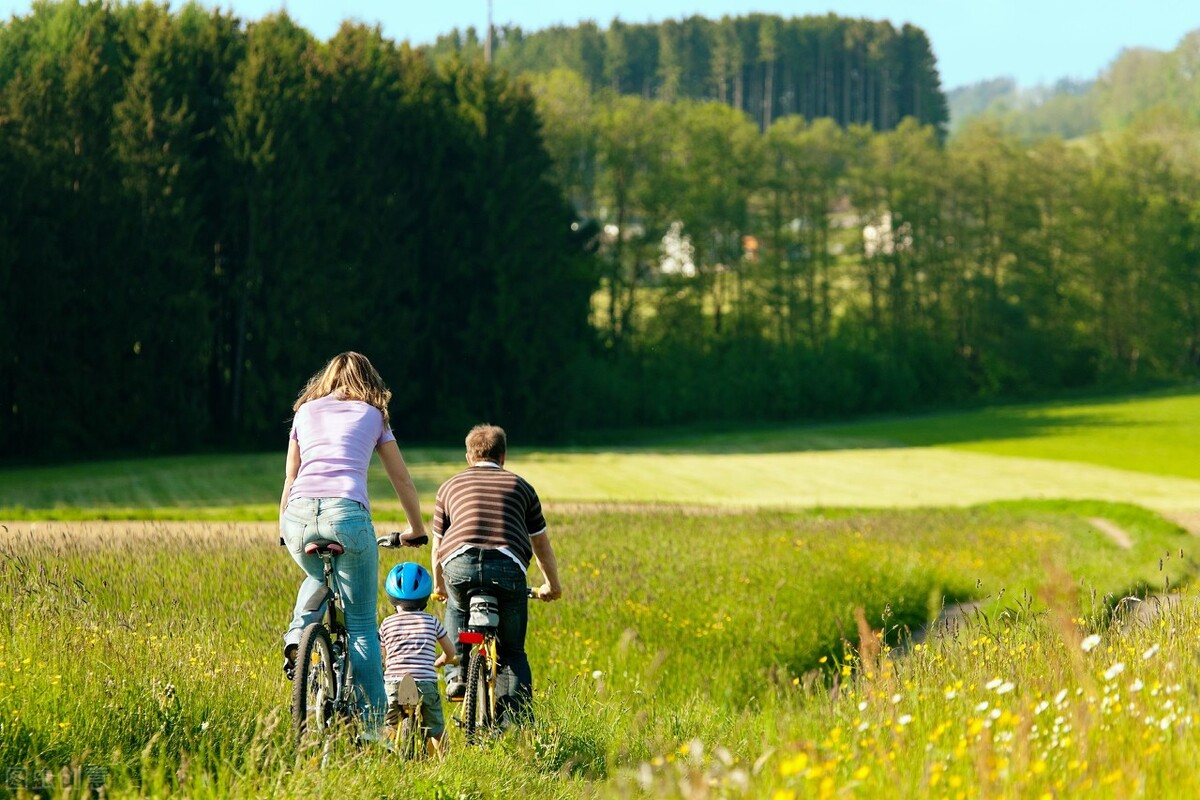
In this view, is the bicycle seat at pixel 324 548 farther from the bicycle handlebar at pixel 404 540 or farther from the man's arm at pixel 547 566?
the man's arm at pixel 547 566

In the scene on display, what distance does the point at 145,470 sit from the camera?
2961 cm

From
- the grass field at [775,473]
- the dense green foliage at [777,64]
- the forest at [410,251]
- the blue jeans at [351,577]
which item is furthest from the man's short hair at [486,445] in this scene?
the dense green foliage at [777,64]

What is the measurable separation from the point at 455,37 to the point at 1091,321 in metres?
59.5

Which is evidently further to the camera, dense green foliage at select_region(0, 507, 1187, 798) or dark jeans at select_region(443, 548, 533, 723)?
dark jeans at select_region(443, 548, 533, 723)

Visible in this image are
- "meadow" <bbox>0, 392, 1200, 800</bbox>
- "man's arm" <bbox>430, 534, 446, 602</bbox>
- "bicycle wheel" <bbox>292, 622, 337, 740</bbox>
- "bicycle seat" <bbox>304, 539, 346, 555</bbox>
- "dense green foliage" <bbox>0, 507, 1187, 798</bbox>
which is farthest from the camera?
"man's arm" <bbox>430, 534, 446, 602</bbox>

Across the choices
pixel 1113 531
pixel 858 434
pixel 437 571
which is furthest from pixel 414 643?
pixel 858 434

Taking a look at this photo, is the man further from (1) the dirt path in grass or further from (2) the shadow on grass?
(2) the shadow on grass

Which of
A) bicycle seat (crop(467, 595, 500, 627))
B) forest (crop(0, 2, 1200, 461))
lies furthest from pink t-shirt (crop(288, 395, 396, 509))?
forest (crop(0, 2, 1200, 461))

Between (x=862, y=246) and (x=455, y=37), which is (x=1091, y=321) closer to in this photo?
(x=862, y=246)

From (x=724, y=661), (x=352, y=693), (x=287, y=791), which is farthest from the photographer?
(x=724, y=661)

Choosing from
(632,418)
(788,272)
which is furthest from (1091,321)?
(632,418)

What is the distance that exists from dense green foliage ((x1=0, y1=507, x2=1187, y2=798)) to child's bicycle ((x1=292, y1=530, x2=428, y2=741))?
0.48 ft

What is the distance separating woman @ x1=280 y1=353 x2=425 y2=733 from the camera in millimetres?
6406

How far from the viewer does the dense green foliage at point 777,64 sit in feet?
426
